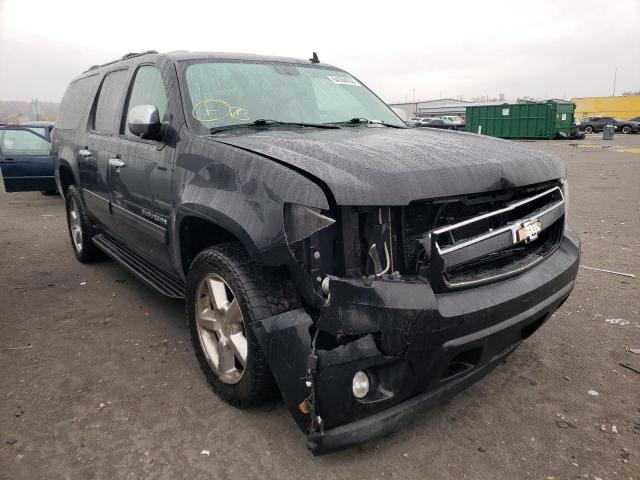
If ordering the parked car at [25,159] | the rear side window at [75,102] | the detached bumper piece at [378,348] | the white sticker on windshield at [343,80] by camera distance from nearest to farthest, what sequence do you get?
the detached bumper piece at [378,348] → the white sticker on windshield at [343,80] → the rear side window at [75,102] → the parked car at [25,159]

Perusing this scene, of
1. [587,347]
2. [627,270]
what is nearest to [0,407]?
[587,347]

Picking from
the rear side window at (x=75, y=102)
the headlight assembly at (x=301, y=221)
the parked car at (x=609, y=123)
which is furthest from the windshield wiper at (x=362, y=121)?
the parked car at (x=609, y=123)

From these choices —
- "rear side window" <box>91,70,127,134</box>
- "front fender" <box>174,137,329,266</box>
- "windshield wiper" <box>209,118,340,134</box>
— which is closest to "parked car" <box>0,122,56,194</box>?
"rear side window" <box>91,70,127,134</box>

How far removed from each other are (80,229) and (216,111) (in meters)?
3.00

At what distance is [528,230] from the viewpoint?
89.5 inches

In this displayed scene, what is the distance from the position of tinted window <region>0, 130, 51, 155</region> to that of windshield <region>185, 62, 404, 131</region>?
7.17 metres

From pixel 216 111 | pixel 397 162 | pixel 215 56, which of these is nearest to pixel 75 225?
pixel 215 56

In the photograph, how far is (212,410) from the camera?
2582mm

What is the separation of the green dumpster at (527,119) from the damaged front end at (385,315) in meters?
28.8

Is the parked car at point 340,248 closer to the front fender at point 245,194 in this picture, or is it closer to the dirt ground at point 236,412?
the front fender at point 245,194

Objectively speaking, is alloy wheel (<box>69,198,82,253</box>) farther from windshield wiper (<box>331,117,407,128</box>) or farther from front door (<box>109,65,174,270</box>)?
windshield wiper (<box>331,117,407,128</box>)

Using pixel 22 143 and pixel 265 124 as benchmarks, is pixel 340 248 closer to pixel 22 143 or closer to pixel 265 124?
pixel 265 124

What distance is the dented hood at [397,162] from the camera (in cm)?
190

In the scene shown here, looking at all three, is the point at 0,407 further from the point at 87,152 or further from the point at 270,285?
the point at 87,152
